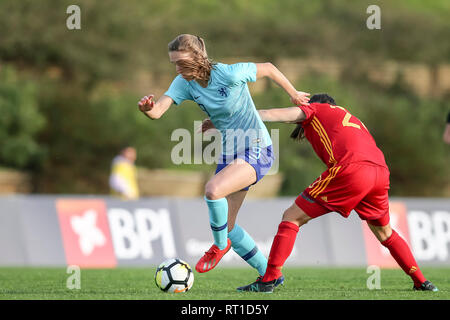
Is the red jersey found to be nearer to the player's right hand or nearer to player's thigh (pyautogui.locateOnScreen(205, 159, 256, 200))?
player's thigh (pyautogui.locateOnScreen(205, 159, 256, 200))

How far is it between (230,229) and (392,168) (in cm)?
2862

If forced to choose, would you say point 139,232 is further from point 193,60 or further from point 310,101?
point 193,60

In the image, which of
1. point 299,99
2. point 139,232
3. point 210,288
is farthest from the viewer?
point 139,232

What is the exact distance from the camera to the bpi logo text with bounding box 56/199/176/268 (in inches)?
546

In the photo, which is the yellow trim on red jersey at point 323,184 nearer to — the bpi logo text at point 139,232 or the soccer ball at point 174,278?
the soccer ball at point 174,278

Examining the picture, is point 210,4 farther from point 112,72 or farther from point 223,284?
point 223,284

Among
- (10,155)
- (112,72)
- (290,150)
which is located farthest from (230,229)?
(112,72)

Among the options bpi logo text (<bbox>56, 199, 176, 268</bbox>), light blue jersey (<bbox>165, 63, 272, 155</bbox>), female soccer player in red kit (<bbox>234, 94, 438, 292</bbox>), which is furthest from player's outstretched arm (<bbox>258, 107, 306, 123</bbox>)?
bpi logo text (<bbox>56, 199, 176, 268</bbox>)

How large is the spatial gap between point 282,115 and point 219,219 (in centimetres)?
108

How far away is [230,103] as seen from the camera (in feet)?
24.0

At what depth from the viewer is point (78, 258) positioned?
13.8 meters

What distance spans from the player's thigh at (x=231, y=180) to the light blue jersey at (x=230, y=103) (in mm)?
267

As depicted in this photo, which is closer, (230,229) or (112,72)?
(230,229)

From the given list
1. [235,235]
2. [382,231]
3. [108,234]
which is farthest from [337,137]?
[108,234]
